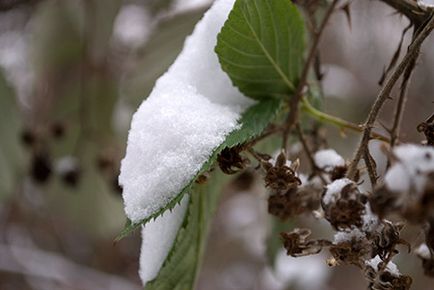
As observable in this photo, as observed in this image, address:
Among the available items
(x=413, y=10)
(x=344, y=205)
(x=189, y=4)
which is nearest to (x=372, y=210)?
(x=344, y=205)

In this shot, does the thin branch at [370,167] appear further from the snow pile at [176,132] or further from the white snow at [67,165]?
the white snow at [67,165]

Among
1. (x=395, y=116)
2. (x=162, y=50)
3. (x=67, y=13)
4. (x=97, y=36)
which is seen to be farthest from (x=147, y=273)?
(x=67, y=13)

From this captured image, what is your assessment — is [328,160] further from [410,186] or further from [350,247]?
[410,186]

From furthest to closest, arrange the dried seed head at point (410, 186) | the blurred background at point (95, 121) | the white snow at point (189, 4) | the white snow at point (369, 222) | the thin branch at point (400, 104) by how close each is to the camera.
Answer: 1. the blurred background at point (95, 121)
2. the white snow at point (189, 4)
3. the thin branch at point (400, 104)
4. the white snow at point (369, 222)
5. the dried seed head at point (410, 186)

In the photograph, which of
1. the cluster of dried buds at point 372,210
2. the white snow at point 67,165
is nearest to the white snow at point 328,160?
the cluster of dried buds at point 372,210

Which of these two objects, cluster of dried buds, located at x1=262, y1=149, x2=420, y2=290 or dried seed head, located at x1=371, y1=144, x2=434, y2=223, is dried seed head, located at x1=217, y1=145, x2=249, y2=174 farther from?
dried seed head, located at x1=371, y1=144, x2=434, y2=223
